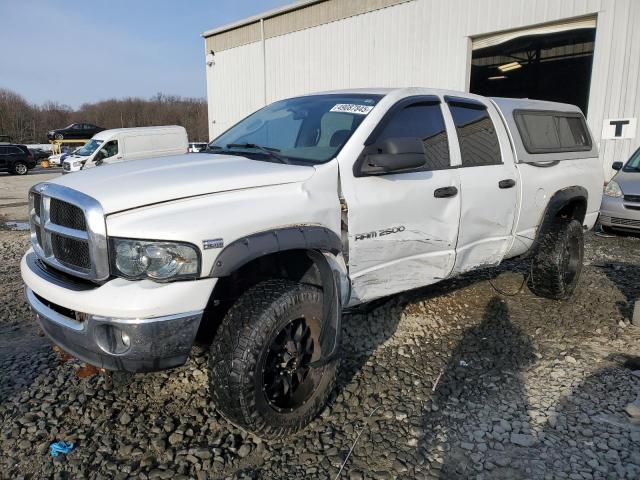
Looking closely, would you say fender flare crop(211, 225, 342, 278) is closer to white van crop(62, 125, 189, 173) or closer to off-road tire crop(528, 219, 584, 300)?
off-road tire crop(528, 219, 584, 300)

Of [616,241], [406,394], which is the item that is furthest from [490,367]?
[616,241]

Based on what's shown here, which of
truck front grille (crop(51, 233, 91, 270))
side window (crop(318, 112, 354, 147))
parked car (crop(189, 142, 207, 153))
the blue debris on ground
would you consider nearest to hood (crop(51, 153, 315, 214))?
truck front grille (crop(51, 233, 91, 270))

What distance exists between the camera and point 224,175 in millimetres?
2600

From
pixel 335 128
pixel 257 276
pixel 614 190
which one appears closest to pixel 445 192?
pixel 335 128

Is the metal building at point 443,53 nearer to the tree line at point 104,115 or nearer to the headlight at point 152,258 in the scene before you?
the headlight at point 152,258

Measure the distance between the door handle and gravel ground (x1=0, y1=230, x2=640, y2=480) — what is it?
4.01 feet

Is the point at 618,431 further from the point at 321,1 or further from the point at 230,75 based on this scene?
the point at 230,75

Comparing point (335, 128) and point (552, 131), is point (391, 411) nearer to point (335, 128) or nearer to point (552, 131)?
point (335, 128)

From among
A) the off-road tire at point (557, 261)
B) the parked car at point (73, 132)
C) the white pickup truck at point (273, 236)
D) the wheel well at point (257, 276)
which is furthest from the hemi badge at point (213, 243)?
the parked car at point (73, 132)

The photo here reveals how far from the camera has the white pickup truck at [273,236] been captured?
223 centimetres

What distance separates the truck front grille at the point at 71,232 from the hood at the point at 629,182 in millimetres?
8517

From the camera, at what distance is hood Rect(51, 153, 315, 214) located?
92.2 inches

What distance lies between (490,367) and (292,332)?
1.71m

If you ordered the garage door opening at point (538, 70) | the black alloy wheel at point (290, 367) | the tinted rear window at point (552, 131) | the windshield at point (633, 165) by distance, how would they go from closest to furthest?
the black alloy wheel at point (290, 367) → the tinted rear window at point (552, 131) → the windshield at point (633, 165) → the garage door opening at point (538, 70)
